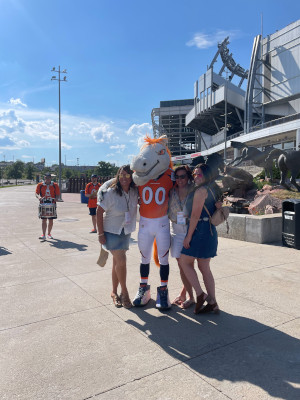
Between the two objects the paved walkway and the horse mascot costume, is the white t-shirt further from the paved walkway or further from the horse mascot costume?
the paved walkway

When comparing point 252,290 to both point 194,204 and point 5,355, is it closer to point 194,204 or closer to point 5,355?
point 194,204

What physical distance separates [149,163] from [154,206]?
0.48 meters

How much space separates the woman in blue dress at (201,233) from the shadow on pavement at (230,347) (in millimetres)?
314

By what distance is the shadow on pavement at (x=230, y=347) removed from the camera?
2336mm

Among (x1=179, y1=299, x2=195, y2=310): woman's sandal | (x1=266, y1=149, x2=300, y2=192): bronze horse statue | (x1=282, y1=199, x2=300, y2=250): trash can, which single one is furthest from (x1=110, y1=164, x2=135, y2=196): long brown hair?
(x1=266, y1=149, x2=300, y2=192): bronze horse statue

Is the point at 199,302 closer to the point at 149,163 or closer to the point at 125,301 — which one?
the point at 125,301

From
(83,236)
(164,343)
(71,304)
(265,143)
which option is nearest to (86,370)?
(164,343)

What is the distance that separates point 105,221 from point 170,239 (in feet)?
2.55

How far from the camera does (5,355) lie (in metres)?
2.68

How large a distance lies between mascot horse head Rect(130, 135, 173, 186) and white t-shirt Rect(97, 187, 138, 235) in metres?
0.24

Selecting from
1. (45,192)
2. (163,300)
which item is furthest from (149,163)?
(45,192)

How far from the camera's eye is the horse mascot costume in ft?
11.8

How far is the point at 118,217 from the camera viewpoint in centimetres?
367

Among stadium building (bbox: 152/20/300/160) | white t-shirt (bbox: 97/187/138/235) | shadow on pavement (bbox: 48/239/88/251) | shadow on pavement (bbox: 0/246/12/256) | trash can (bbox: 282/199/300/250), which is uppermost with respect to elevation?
stadium building (bbox: 152/20/300/160)
